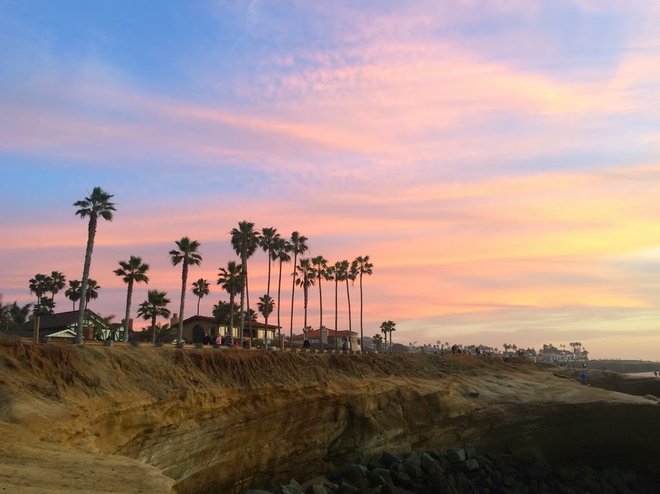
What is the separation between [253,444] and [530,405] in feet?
69.2

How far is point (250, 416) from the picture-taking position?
2581 cm

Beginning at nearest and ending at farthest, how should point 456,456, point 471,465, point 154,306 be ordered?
point 471,465 → point 456,456 → point 154,306

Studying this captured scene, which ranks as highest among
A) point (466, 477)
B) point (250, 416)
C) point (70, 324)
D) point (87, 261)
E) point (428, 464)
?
point (87, 261)

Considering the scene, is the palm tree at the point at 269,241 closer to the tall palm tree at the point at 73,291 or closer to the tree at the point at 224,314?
the tree at the point at 224,314

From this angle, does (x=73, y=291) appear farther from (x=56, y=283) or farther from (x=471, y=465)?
(x=471, y=465)

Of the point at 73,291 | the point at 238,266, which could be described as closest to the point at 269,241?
the point at 238,266

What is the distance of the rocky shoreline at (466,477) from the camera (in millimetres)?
24859

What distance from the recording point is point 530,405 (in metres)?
35.9

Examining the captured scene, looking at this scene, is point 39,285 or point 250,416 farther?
point 39,285

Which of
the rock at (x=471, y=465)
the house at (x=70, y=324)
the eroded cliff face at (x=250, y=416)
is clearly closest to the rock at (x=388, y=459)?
the eroded cliff face at (x=250, y=416)

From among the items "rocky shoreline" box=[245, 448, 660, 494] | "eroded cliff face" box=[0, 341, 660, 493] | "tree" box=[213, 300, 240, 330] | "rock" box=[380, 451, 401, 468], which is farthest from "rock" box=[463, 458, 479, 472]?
"tree" box=[213, 300, 240, 330]

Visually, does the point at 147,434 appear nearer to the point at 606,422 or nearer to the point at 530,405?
the point at 530,405

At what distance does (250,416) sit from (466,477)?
44.2 feet

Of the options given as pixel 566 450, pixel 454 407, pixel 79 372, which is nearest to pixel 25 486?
pixel 79 372
